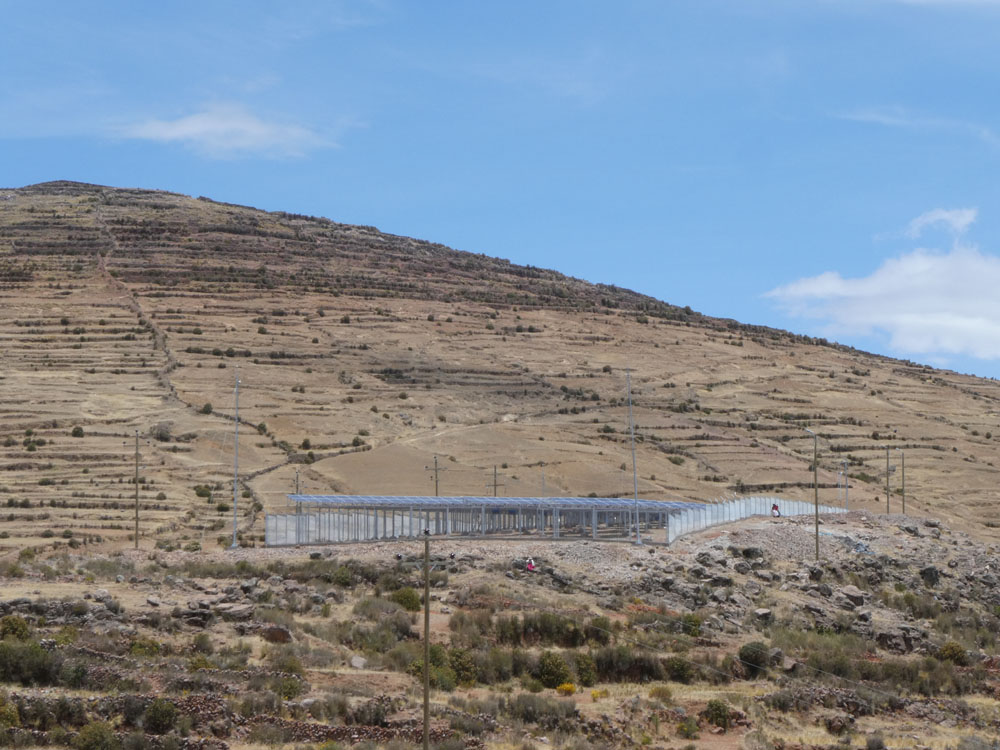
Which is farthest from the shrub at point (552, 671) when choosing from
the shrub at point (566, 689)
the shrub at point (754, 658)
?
the shrub at point (754, 658)

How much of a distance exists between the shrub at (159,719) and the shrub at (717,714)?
13151mm

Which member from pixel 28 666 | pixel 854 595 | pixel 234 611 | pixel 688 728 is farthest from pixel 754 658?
pixel 28 666

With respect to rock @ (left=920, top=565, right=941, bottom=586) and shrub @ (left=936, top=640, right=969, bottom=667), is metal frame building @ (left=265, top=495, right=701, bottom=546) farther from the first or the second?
shrub @ (left=936, top=640, right=969, bottom=667)

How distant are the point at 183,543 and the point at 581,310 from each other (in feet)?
278

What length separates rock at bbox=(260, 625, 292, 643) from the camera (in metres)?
35.1

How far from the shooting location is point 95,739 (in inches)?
1046

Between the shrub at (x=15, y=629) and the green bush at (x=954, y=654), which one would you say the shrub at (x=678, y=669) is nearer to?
the green bush at (x=954, y=654)

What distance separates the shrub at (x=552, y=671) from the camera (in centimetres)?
3522

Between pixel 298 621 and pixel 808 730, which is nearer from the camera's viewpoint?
pixel 808 730

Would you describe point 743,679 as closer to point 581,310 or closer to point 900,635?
point 900,635

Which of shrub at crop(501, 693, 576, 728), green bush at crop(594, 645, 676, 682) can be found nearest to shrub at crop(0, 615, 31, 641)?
shrub at crop(501, 693, 576, 728)

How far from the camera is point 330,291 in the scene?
5098 inches

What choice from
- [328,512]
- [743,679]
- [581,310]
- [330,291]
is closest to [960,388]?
[581,310]

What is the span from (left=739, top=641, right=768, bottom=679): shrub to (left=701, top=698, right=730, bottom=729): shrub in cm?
466
